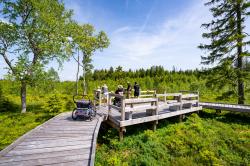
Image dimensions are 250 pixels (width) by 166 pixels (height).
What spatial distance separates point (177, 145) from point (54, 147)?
20.8 ft

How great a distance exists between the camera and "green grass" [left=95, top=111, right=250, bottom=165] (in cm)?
799

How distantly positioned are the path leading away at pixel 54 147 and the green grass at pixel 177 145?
5.51 feet

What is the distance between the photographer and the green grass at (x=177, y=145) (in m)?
7.99

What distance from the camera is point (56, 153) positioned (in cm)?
513

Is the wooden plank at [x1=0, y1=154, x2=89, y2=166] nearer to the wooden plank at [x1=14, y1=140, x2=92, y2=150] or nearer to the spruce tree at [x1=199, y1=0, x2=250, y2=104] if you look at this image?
the wooden plank at [x1=14, y1=140, x2=92, y2=150]

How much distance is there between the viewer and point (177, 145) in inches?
360

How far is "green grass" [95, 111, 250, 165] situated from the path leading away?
168 cm

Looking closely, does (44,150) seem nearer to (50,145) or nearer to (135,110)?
(50,145)

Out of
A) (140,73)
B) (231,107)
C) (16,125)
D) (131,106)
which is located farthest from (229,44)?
(140,73)

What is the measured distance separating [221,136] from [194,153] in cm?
284

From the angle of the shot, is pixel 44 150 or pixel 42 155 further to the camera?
pixel 44 150

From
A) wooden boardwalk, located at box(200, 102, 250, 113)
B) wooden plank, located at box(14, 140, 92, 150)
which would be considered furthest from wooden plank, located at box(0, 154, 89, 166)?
wooden boardwalk, located at box(200, 102, 250, 113)

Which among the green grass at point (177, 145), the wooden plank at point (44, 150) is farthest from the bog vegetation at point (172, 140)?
the wooden plank at point (44, 150)

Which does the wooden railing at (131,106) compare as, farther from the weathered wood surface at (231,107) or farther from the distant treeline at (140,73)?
the distant treeline at (140,73)
